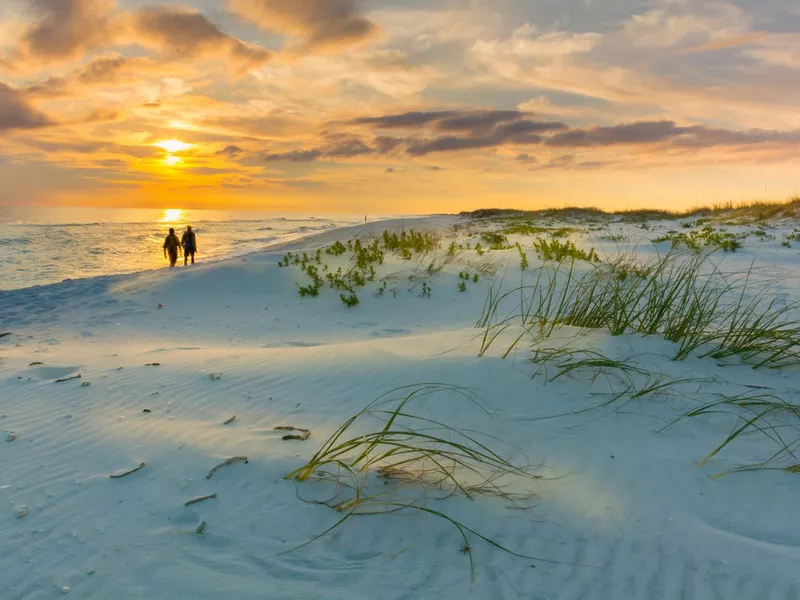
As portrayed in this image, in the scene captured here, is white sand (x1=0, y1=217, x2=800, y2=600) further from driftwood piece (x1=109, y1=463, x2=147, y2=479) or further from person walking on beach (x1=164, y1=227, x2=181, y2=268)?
person walking on beach (x1=164, y1=227, x2=181, y2=268)

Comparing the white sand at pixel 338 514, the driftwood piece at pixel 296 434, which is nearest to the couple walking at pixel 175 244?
the white sand at pixel 338 514

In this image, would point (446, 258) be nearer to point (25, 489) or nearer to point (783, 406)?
point (783, 406)

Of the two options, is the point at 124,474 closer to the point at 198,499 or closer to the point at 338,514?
the point at 198,499

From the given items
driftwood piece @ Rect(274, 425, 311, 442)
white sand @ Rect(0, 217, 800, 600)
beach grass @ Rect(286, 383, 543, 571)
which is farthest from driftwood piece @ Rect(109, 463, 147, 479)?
beach grass @ Rect(286, 383, 543, 571)

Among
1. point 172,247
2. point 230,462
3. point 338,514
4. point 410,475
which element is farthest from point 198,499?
point 172,247

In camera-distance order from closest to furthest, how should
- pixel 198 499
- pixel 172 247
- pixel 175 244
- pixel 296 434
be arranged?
pixel 198 499 → pixel 296 434 → pixel 172 247 → pixel 175 244

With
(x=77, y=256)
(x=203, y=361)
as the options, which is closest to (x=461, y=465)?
(x=203, y=361)

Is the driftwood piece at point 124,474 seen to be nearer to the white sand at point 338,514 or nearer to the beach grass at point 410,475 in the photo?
the white sand at point 338,514

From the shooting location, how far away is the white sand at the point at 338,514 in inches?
78.6

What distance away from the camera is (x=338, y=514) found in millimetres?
2344

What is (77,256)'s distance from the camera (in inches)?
820

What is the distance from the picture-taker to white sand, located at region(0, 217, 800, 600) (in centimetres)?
200

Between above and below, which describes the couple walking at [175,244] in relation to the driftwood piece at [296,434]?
above

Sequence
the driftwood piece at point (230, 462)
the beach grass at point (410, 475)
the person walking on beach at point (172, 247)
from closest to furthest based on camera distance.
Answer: the beach grass at point (410, 475)
the driftwood piece at point (230, 462)
the person walking on beach at point (172, 247)
